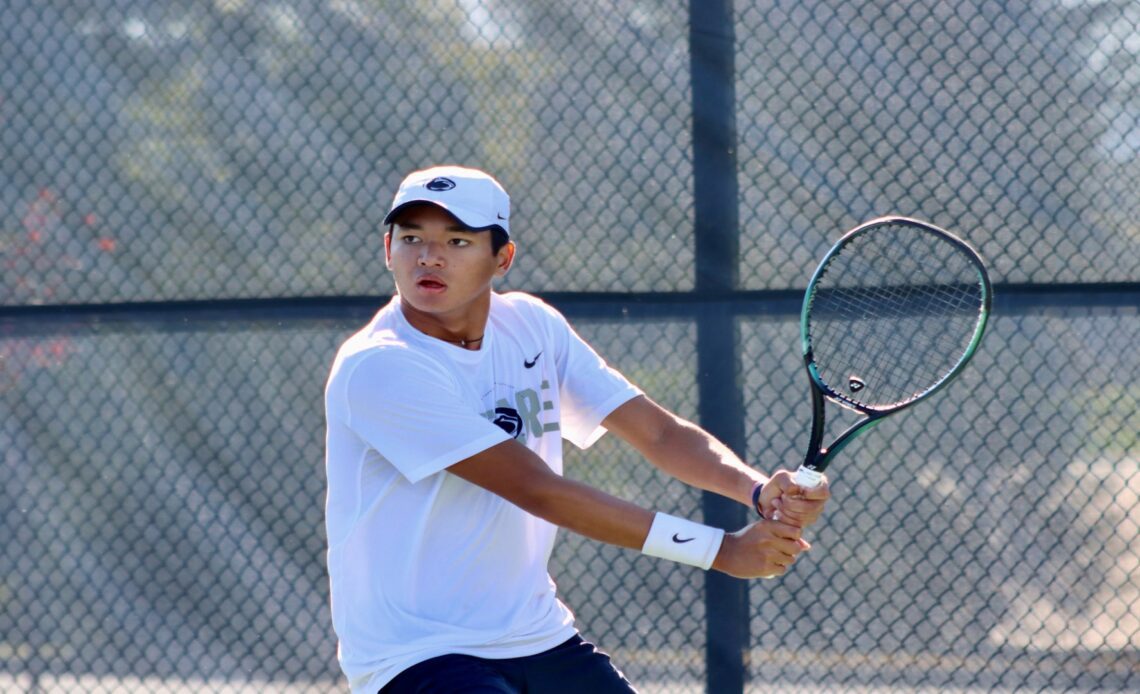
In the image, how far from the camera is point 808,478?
2471 mm

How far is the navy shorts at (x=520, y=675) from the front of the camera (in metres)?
2.51

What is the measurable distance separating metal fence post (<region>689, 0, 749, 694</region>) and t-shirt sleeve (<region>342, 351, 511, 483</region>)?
1.72 meters

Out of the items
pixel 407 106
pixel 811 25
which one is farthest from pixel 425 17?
pixel 811 25

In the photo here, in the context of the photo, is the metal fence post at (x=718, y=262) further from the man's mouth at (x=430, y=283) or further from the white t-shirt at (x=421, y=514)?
the man's mouth at (x=430, y=283)

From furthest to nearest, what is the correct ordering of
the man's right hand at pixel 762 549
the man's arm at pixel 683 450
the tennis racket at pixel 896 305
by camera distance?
the tennis racket at pixel 896 305, the man's arm at pixel 683 450, the man's right hand at pixel 762 549

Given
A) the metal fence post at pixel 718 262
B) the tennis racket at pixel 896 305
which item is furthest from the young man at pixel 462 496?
the metal fence post at pixel 718 262

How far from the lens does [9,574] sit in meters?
4.50

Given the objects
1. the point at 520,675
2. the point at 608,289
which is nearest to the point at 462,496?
the point at 520,675

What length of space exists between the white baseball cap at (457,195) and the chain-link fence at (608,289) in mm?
1530

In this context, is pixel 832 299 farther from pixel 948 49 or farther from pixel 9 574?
pixel 9 574

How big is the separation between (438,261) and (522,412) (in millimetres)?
322

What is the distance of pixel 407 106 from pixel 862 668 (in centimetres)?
206

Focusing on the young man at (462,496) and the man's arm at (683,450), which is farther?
the man's arm at (683,450)

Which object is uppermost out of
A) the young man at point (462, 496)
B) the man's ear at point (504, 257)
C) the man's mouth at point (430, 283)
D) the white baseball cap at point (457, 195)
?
the white baseball cap at point (457, 195)
